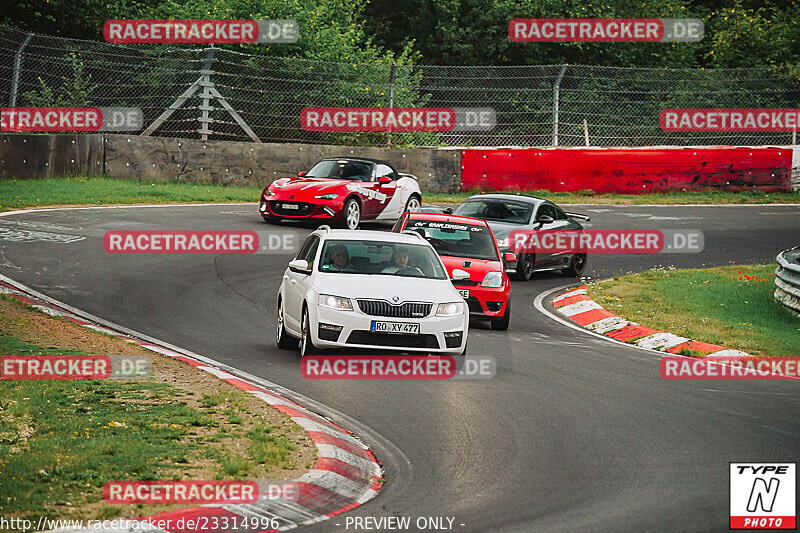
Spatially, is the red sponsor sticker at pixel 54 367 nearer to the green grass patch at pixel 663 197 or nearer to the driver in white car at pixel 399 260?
the driver in white car at pixel 399 260

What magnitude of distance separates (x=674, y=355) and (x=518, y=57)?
29.7 meters

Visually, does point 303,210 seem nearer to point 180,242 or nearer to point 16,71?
point 180,242

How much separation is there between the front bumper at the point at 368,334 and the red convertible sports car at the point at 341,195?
10922 millimetres

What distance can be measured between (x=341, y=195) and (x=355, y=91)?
7805mm

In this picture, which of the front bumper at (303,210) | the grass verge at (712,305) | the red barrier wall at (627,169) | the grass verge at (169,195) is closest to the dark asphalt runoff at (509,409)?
Answer: the grass verge at (712,305)

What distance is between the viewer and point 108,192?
25.0 m

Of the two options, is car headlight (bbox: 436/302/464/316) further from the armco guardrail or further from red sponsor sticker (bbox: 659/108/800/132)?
red sponsor sticker (bbox: 659/108/800/132)

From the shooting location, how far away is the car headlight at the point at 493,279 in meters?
14.9

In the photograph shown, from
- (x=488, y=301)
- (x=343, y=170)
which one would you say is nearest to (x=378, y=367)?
(x=488, y=301)

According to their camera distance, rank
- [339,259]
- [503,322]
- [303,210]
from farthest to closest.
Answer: [303,210] → [503,322] → [339,259]

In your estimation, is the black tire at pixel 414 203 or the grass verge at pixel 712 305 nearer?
the grass verge at pixel 712 305

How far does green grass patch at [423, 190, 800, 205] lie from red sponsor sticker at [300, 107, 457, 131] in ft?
6.73

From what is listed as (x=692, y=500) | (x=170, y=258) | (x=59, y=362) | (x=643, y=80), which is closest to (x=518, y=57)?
(x=643, y=80)

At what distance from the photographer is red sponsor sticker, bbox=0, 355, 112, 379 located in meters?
10.0
